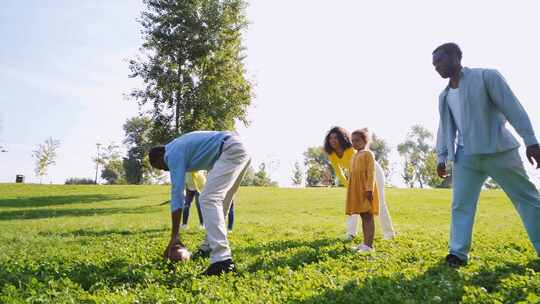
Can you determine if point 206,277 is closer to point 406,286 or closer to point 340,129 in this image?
point 406,286

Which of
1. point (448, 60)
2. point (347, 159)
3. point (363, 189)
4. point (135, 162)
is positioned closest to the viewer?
point (448, 60)

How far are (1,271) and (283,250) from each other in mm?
4989

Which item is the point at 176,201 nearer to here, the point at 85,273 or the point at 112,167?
the point at 85,273

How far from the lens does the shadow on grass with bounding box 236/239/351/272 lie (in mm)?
6969

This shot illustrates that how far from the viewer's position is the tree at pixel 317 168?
104 m

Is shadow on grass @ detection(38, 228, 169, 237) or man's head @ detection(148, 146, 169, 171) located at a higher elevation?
man's head @ detection(148, 146, 169, 171)

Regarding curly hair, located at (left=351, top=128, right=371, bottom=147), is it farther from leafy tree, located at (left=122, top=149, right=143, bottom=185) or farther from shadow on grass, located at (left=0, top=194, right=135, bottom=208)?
leafy tree, located at (left=122, top=149, right=143, bottom=185)

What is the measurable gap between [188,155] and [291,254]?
285 cm

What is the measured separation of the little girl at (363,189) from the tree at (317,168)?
3337 inches

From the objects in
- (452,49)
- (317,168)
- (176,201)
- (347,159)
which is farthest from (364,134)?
(317,168)

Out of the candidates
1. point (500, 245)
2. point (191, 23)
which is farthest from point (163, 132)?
point (500, 245)

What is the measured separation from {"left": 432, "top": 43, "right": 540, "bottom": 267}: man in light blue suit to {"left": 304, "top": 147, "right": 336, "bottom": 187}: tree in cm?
8648

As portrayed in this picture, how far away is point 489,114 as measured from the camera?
20.8 ft

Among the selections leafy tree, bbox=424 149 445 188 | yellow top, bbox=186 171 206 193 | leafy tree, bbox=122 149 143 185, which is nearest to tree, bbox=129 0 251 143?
yellow top, bbox=186 171 206 193
